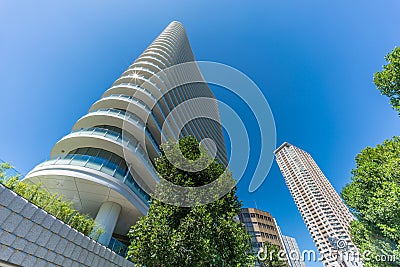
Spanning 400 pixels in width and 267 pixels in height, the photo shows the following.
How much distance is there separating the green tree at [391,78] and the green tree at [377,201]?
2.67m

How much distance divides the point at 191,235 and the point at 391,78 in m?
13.8

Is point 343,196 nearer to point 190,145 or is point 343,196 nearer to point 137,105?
point 190,145

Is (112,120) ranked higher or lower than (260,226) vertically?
lower

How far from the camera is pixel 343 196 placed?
13.4 meters

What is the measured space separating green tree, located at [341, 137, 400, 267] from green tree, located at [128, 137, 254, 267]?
752 centimetres

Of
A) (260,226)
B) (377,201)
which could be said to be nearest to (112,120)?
(377,201)

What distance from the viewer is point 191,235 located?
611 cm

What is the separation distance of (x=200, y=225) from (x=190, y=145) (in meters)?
3.87

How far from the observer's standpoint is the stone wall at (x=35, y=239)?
4.89m

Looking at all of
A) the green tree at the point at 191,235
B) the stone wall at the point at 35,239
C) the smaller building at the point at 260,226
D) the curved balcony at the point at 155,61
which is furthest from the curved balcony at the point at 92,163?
the smaller building at the point at 260,226

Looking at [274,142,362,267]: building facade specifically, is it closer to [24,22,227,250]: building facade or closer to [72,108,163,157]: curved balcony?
[24,22,227,250]: building facade

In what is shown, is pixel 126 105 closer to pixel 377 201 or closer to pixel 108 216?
pixel 108 216

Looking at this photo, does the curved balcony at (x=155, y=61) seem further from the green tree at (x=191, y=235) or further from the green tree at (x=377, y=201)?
the green tree at (x=377, y=201)

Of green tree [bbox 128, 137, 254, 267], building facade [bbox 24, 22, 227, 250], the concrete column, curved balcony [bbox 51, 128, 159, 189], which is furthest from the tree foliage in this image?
curved balcony [bbox 51, 128, 159, 189]
